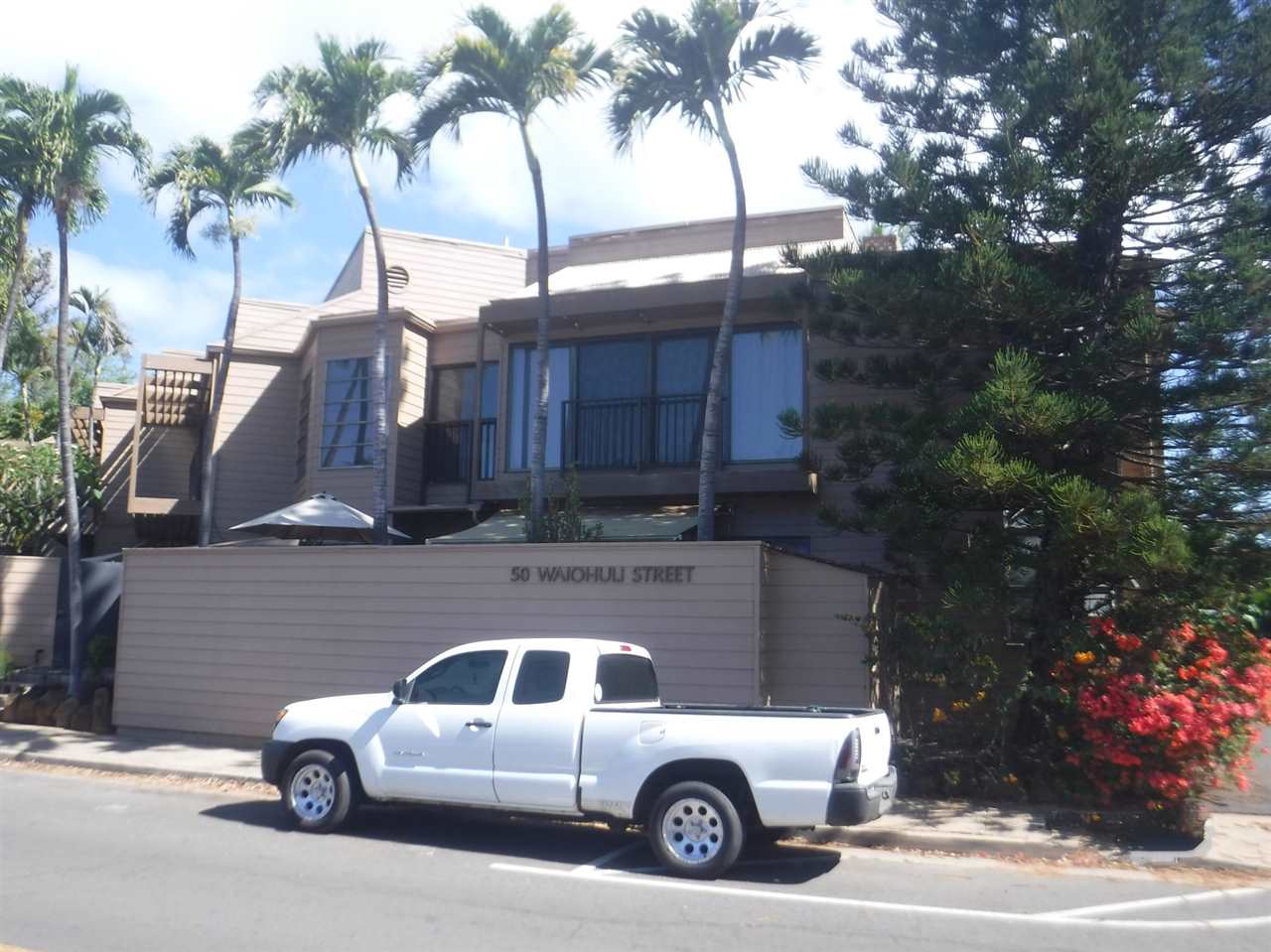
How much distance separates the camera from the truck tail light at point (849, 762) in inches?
315

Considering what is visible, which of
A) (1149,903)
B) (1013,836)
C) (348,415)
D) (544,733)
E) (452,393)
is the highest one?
(452,393)

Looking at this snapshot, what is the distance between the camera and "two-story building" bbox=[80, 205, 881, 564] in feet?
53.5

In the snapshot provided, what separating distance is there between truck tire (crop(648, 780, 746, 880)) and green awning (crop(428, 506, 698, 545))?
21.4 ft

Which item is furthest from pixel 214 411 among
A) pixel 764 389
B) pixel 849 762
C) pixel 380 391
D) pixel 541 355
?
pixel 849 762

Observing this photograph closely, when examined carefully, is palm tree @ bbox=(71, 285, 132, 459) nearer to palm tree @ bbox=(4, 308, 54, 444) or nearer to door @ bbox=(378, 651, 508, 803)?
palm tree @ bbox=(4, 308, 54, 444)

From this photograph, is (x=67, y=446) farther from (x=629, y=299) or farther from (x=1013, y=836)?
(x=1013, y=836)

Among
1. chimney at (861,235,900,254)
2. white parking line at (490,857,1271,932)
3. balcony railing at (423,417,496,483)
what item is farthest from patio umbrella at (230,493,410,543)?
white parking line at (490,857,1271,932)

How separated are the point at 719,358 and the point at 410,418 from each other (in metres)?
7.41

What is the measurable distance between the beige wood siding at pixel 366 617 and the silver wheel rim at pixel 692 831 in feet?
11.0

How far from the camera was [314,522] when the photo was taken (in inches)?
645

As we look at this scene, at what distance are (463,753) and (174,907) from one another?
2.50 metres

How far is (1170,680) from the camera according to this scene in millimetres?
10820

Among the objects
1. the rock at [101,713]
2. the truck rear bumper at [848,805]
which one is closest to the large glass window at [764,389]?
the truck rear bumper at [848,805]

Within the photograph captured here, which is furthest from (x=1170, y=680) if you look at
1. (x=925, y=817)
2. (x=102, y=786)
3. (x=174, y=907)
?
(x=102, y=786)
